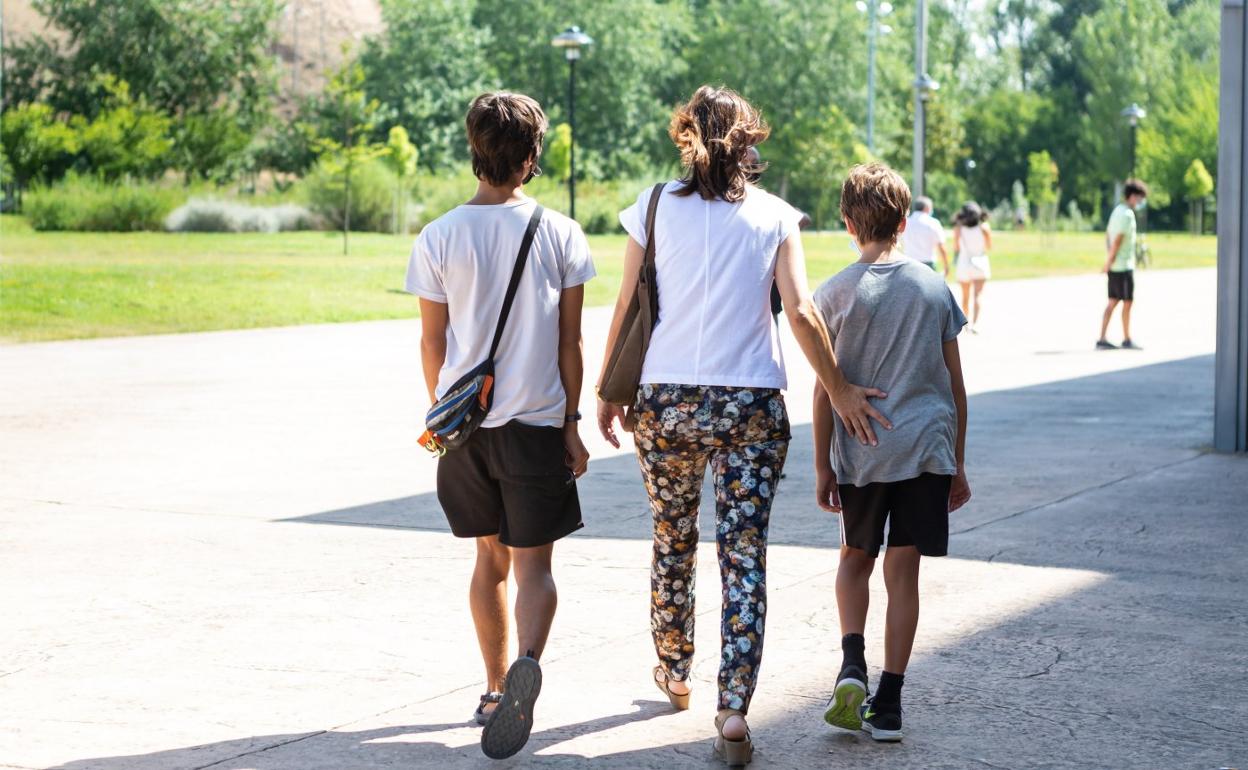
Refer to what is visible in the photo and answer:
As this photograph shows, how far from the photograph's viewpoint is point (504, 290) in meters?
4.32

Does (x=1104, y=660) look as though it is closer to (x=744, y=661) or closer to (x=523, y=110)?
(x=744, y=661)

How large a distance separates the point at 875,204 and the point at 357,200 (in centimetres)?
3978

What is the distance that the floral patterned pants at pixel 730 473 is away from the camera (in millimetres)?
4211

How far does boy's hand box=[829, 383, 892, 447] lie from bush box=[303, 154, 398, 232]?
3945 centimetres

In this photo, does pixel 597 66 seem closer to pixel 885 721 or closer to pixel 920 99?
pixel 920 99

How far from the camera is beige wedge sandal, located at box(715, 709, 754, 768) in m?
4.14

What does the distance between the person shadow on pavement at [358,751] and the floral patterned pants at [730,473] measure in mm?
305

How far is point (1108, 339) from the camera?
1900cm

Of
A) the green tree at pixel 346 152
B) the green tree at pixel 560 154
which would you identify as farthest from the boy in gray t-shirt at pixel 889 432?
the green tree at pixel 560 154

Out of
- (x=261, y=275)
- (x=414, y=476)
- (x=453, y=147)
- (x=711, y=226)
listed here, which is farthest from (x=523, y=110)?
(x=453, y=147)

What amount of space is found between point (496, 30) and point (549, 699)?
2895 inches

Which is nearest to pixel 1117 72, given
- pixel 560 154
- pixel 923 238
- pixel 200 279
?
pixel 560 154

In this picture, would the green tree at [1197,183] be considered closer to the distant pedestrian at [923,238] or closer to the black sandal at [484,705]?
the distant pedestrian at [923,238]

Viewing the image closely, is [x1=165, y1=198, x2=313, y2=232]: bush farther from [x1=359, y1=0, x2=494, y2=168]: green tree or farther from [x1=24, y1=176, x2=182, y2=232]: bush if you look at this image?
[x1=359, y1=0, x2=494, y2=168]: green tree
